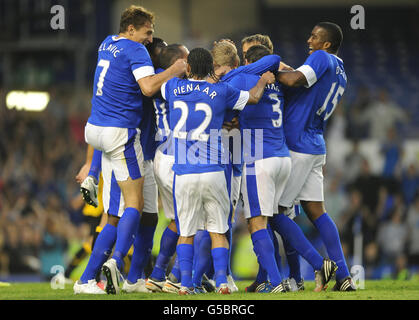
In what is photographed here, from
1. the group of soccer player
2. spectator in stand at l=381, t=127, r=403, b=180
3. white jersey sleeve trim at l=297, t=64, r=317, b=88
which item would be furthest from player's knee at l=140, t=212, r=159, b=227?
spectator in stand at l=381, t=127, r=403, b=180

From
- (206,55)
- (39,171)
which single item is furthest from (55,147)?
(206,55)

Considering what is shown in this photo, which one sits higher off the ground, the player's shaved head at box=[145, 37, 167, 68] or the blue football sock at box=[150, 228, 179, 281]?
the player's shaved head at box=[145, 37, 167, 68]

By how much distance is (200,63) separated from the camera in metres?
6.45

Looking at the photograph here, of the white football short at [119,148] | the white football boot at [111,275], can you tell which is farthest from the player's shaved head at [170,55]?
the white football boot at [111,275]

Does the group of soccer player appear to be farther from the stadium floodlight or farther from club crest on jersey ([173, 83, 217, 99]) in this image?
the stadium floodlight

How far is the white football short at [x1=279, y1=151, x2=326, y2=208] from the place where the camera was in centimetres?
709

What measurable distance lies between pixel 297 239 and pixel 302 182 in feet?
1.78

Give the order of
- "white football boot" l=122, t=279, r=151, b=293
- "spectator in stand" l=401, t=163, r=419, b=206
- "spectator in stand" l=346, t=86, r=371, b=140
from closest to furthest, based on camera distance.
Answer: "white football boot" l=122, t=279, r=151, b=293
"spectator in stand" l=401, t=163, r=419, b=206
"spectator in stand" l=346, t=86, r=371, b=140

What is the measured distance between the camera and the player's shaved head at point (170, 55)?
7.15 meters

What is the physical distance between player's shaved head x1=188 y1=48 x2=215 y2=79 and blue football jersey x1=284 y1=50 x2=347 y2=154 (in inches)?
43.3

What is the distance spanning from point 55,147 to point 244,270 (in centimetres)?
586

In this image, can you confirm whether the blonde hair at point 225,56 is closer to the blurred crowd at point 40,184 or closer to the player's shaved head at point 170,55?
the player's shaved head at point 170,55
